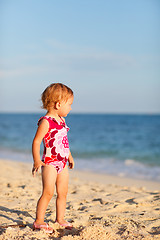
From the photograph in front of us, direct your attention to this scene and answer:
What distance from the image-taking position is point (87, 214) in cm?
337

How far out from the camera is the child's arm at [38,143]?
2.56m

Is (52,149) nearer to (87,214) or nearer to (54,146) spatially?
(54,146)

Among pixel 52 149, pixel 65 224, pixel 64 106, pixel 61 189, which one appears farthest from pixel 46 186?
pixel 64 106

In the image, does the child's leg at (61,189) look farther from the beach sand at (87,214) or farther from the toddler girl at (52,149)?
the beach sand at (87,214)

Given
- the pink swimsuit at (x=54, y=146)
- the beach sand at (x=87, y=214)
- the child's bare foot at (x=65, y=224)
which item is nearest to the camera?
the beach sand at (x=87, y=214)

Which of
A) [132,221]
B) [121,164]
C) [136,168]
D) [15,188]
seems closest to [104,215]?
[132,221]

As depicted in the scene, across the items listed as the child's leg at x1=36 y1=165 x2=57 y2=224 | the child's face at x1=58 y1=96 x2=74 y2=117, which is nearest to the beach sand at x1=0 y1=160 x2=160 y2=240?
the child's leg at x1=36 y1=165 x2=57 y2=224

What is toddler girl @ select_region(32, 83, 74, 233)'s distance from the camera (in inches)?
102

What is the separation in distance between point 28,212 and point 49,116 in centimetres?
139

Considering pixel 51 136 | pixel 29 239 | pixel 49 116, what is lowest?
pixel 29 239

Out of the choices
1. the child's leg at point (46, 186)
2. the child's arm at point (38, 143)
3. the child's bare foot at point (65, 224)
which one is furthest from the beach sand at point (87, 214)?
the child's arm at point (38, 143)

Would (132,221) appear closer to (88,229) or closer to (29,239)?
(88,229)

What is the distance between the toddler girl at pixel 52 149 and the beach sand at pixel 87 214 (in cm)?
22

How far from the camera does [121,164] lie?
9.76m
